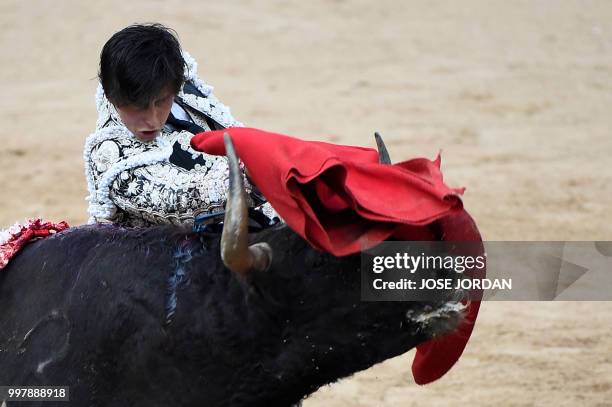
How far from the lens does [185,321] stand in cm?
271

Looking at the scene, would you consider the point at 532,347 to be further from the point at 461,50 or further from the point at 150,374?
the point at 461,50

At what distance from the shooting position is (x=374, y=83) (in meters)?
10.7

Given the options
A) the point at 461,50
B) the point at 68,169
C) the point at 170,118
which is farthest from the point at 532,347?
the point at 461,50

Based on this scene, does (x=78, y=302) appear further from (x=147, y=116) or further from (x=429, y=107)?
(x=429, y=107)

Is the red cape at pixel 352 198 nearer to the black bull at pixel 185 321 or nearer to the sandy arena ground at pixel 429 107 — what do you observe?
the black bull at pixel 185 321

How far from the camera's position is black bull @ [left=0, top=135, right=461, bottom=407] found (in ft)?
8.39

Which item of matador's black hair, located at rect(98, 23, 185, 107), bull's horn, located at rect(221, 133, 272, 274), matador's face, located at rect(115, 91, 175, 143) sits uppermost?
matador's black hair, located at rect(98, 23, 185, 107)

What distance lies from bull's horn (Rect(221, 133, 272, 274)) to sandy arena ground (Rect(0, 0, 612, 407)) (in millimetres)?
2473

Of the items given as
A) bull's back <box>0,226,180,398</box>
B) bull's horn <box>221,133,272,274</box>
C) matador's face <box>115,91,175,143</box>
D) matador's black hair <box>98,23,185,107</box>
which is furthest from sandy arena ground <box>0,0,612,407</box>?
bull's horn <box>221,133,272,274</box>

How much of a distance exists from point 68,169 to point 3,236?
225 inches

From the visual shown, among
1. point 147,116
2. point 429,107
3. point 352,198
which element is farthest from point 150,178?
point 429,107

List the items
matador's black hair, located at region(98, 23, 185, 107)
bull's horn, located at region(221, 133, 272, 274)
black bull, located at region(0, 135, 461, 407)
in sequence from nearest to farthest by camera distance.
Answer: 1. bull's horn, located at region(221, 133, 272, 274)
2. black bull, located at region(0, 135, 461, 407)
3. matador's black hair, located at region(98, 23, 185, 107)

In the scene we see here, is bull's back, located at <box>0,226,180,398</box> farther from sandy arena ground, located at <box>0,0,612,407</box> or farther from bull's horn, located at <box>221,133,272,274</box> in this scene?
sandy arena ground, located at <box>0,0,612,407</box>

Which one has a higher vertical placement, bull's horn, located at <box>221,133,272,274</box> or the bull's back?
bull's horn, located at <box>221,133,272,274</box>
